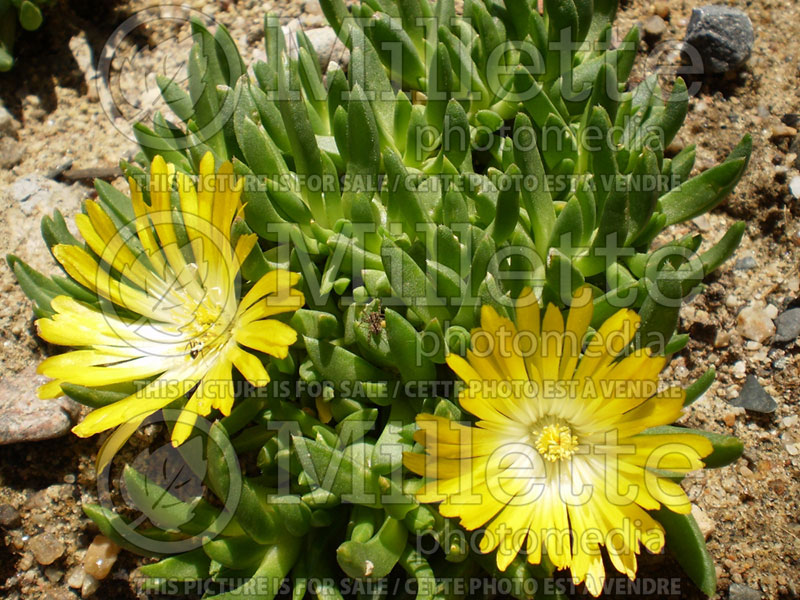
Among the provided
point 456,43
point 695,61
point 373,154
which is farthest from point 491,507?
point 695,61

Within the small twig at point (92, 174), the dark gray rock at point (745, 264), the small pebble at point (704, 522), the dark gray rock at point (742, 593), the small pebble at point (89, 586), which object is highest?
the small twig at point (92, 174)

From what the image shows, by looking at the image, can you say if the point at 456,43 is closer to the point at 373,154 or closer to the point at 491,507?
the point at 373,154

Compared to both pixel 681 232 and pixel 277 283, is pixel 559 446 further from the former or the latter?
pixel 681 232

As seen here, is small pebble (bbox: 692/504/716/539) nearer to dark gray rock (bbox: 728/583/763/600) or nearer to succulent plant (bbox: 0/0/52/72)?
dark gray rock (bbox: 728/583/763/600)

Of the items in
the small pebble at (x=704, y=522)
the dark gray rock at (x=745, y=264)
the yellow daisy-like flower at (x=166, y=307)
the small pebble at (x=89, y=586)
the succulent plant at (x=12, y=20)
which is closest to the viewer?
the yellow daisy-like flower at (x=166, y=307)

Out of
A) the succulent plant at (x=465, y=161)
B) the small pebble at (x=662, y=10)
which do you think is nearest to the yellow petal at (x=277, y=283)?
the succulent plant at (x=465, y=161)

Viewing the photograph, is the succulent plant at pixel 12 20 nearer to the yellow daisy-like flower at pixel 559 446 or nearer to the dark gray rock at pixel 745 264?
the yellow daisy-like flower at pixel 559 446

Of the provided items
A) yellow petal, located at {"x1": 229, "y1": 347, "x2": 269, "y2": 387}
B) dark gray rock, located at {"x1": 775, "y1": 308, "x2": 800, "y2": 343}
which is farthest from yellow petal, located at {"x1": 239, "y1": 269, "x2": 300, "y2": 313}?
dark gray rock, located at {"x1": 775, "y1": 308, "x2": 800, "y2": 343}
